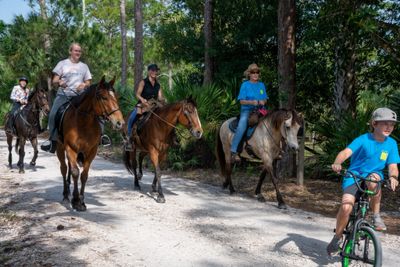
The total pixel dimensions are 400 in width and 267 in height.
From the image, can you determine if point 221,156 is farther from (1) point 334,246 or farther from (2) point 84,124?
(1) point 334,246

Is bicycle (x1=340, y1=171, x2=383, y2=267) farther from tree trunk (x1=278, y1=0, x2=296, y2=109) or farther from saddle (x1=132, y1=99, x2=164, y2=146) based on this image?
tree trunk (x1=278, y1=0, x2=296, y2=109)

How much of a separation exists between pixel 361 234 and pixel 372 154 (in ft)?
2.78

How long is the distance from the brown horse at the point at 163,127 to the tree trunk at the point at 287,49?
3.15m

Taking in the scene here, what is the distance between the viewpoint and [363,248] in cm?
462

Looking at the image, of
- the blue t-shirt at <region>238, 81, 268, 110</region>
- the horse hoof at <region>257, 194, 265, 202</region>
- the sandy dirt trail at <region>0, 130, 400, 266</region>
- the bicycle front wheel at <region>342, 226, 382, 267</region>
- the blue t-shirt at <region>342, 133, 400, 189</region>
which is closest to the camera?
the bicycle front wheel at <region>342, 226, 382, 267</region>

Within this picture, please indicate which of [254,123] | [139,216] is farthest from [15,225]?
[254,123]

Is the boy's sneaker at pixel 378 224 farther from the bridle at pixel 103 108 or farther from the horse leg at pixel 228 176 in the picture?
the horse leg at pixel 228 176

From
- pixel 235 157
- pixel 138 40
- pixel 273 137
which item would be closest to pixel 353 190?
pixel 273 137

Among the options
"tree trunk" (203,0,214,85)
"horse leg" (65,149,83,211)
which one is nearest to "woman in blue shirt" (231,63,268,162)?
"horse leg" (65,149,83,211)

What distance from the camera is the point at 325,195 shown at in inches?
375

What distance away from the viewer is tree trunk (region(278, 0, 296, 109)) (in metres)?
10.7

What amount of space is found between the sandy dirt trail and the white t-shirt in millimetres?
2081

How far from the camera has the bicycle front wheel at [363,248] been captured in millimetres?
4262

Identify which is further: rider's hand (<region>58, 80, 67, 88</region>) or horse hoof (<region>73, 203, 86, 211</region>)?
rider's hand (<region>58, 80, 67, 88</region>)
